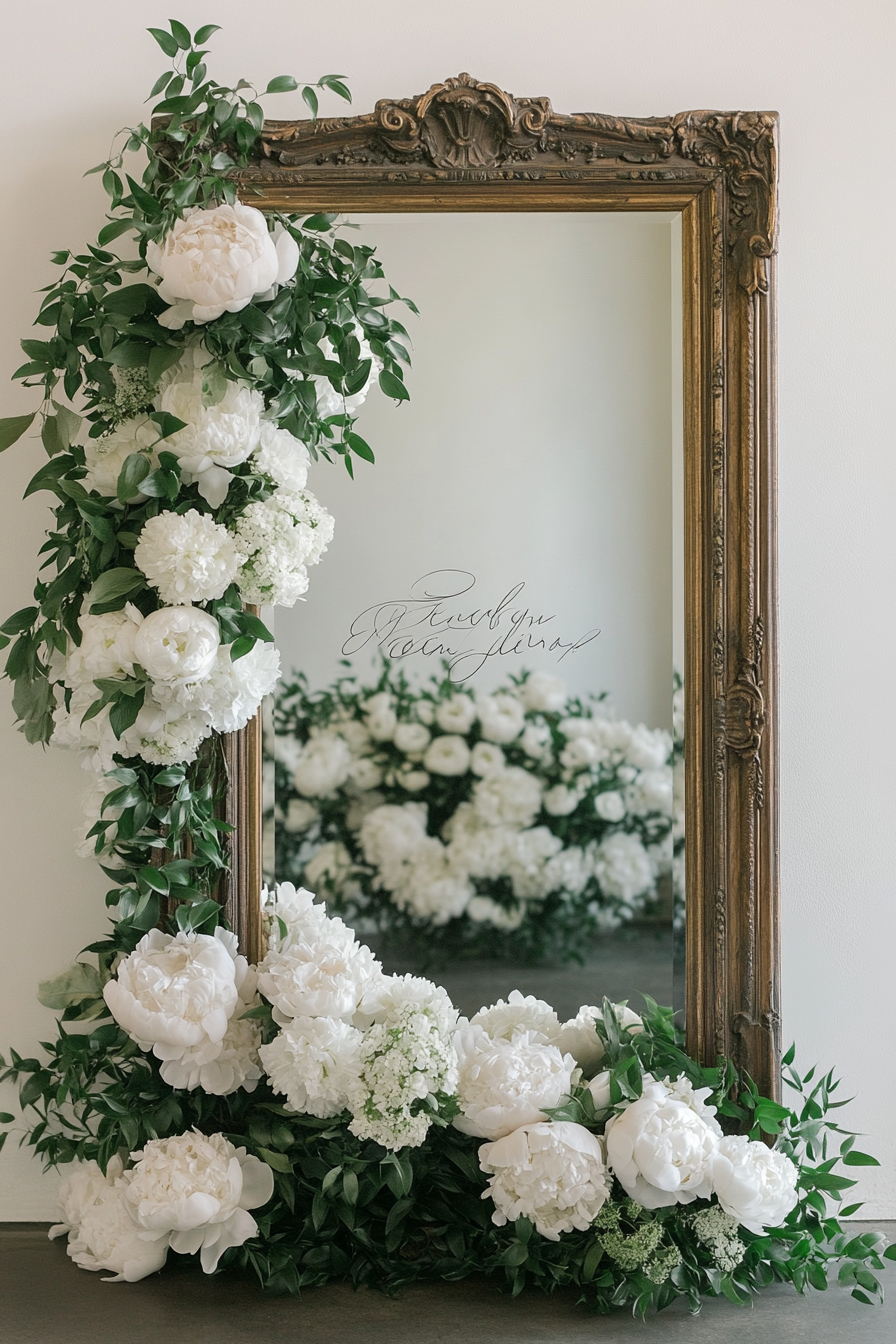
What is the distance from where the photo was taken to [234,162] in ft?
4.30

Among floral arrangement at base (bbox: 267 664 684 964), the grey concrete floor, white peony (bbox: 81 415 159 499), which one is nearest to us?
the grey concrete floor

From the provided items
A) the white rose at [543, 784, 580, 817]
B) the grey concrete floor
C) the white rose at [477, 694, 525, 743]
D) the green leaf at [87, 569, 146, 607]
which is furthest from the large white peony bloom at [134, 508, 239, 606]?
the grey concrete floor

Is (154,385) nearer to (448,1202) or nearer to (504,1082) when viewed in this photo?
(504,1082)

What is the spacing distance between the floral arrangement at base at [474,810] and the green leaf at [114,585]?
0.89ft

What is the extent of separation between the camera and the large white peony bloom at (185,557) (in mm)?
1184

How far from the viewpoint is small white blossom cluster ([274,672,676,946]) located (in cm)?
136

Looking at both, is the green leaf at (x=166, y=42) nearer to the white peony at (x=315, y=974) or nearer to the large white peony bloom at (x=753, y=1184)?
the white peony at (x=315, y=974)

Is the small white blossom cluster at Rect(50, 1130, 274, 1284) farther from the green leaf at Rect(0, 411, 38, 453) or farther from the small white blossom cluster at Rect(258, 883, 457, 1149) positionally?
the green leaf at Rect(0, 411, 38, 453)

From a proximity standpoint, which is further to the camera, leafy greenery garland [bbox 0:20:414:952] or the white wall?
the white wall

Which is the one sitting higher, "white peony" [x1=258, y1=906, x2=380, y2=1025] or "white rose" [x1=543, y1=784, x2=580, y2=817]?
"white rose" [x1=543, y1=784, x2=580, y2=817]

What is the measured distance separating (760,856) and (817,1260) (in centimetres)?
52

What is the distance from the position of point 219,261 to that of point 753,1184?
1.30 meters

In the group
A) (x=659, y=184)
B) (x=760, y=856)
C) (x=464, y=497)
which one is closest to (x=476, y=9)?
(x=659, y=184)

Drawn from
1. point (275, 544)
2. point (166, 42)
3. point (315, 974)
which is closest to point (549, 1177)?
point (315, 974)
